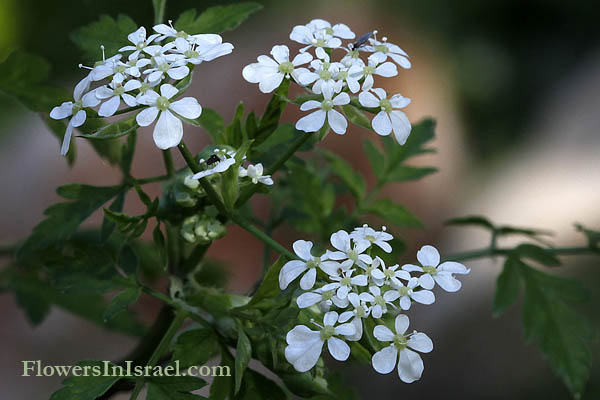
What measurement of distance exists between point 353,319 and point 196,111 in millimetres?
367

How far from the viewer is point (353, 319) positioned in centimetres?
88

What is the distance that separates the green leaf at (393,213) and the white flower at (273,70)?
2.06 ft

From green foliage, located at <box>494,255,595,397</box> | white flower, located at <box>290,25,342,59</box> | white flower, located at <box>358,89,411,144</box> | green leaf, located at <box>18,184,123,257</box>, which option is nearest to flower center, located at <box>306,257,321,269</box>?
white flower, located at <box>358,89,411,144</box>

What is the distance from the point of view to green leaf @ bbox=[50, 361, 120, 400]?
0.98 metres

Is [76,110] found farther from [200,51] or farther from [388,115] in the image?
[388,115]

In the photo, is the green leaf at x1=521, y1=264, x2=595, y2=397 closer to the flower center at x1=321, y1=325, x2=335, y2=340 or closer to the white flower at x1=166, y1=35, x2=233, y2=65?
the flower center at x1=321, y1=325, x2=335, y2=340

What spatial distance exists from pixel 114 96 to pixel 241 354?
1.38ft

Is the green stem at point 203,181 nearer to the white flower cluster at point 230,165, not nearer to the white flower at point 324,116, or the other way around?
the white flower cluster at point 230,165

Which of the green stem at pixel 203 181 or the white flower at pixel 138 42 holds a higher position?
the white flower at pixel 138 42

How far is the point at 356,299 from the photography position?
87cm

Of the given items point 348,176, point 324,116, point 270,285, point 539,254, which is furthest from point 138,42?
point 539,254

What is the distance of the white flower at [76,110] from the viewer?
908 millimetres

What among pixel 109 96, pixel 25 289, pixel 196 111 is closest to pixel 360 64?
pixel 196 111

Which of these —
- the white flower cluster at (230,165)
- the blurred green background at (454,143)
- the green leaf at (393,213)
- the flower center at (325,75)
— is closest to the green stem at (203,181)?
the white flower cluster at (230,165)
